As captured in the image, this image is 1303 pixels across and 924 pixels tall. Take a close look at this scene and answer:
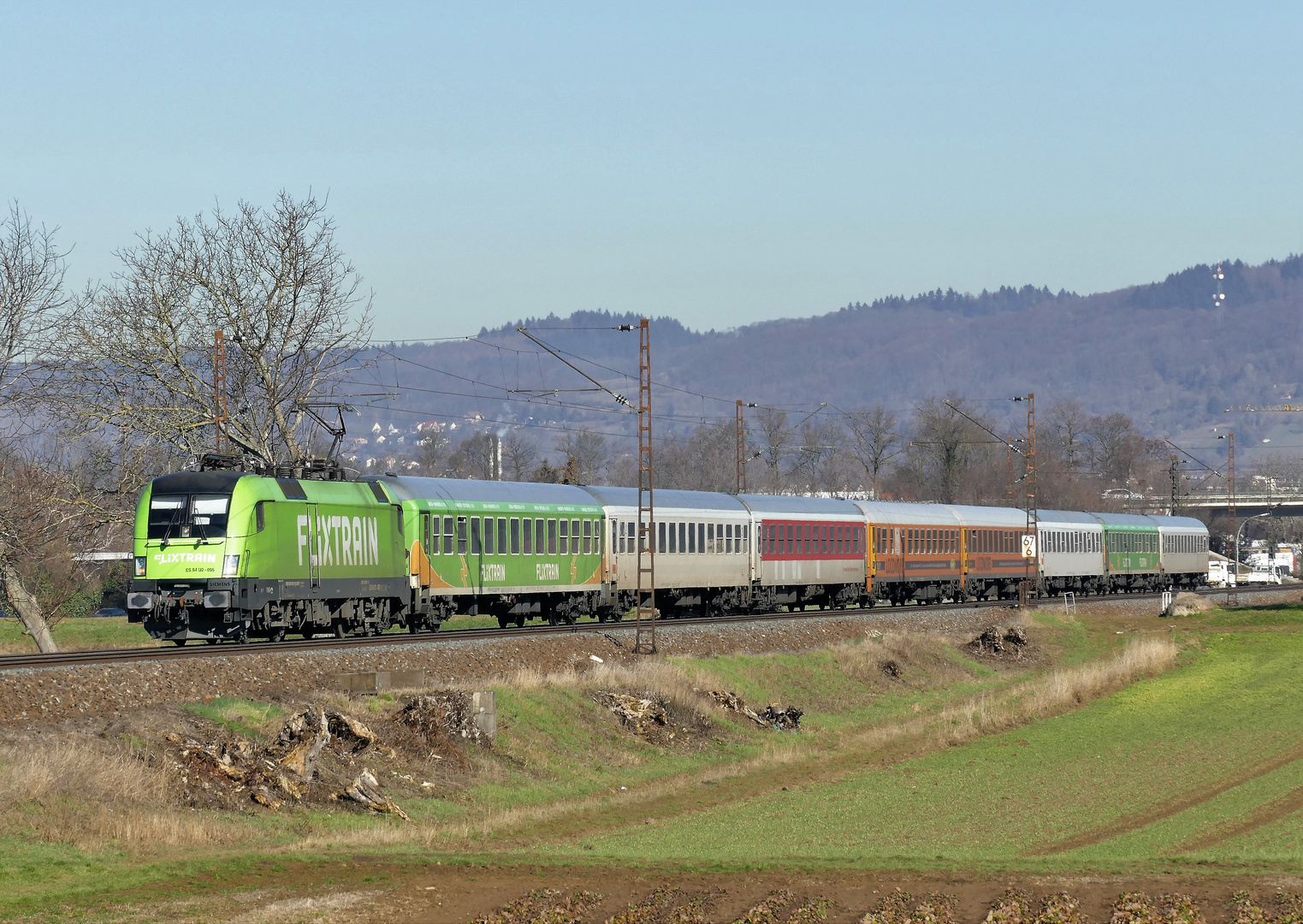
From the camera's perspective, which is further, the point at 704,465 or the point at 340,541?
the point at 704,465

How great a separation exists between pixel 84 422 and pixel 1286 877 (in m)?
39.2

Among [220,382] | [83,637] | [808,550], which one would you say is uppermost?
[220,382]

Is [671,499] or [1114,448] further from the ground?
[1114,448]

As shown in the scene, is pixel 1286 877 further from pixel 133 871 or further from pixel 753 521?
pixel 753 521

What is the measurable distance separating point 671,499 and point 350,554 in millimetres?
16126

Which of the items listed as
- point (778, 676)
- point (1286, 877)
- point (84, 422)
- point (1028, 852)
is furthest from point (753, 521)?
point (1286, 877)

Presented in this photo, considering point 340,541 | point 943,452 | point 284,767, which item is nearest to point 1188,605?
point 340,541

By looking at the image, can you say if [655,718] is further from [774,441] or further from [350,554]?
[774,441]

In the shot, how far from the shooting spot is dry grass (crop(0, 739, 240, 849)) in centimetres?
2014

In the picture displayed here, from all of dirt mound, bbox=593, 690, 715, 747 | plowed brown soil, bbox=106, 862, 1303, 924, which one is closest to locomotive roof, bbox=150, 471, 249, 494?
dirt mound, bbox=593, 690, 715, 747

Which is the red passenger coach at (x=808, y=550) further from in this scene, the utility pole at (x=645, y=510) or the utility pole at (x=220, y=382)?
the utility pole at (x=220, y=382)

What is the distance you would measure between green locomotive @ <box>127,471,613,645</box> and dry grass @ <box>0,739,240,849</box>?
9393 millimetres

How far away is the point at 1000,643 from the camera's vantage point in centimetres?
5591

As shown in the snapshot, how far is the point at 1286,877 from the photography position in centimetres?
1881
